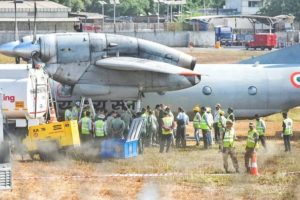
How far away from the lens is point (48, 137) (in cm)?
2420

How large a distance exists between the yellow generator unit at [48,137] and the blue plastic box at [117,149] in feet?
3.90

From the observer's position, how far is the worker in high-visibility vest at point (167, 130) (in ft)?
86.0

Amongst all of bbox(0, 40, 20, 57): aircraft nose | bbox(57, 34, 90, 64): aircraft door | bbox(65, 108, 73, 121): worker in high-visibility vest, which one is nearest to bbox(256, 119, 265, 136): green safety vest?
bbox(65, 108, 73, 121): worker in high-visibility vest

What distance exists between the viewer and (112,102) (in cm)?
2978

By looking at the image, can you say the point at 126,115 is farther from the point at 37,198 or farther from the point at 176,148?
the point at 37,198

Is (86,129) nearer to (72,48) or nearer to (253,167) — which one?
(72,48)

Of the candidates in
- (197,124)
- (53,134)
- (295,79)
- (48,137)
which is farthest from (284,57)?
(48,137)

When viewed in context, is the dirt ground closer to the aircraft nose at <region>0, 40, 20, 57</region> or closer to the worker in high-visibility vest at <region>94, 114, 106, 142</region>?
the worker in high-visibility vest at <region>94, 114, 106, 142</region>

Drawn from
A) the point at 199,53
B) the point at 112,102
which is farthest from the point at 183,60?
the point at 199,53

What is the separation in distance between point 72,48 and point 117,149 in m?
4.99

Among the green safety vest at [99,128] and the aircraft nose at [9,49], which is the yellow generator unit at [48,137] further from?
the aircraft nose at [9,49]

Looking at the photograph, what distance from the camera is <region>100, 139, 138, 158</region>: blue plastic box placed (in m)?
24.8

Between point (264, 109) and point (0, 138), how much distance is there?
1464 cm

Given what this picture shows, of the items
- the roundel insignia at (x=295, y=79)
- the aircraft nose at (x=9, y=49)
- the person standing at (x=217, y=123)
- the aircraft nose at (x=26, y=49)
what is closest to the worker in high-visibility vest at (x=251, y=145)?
the person standing at (x=217, y=123)
